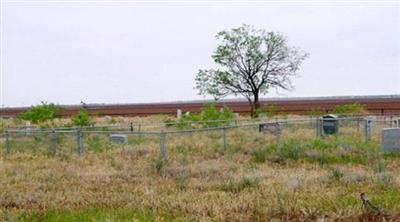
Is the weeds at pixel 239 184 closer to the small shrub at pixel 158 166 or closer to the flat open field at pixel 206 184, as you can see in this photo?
the flat open field at pixel 206 184

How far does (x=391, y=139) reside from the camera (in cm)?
1830

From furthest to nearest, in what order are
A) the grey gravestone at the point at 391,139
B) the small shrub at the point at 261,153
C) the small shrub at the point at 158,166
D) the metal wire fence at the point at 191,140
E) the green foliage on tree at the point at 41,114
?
1. the green foliage on tree at the point at 41,114
2. the metal wire fence at the point at 191,140
3. the grey gravestone at the point at 391,139
4. the small shrub at the point at 261,153
5. the small shrub at the point at 158,166

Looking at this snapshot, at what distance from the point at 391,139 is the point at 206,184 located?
27.2 ft

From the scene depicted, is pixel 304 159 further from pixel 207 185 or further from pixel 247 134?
pixel 247 134

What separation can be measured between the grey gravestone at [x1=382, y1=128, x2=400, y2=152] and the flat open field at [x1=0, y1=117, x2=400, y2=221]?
49 cm

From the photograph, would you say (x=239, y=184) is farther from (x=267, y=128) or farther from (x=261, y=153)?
(x=267, y=128)

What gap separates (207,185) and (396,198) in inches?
145

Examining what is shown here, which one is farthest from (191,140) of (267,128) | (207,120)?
(207,120)

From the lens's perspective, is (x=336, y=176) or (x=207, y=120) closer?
(x=336, y=176)

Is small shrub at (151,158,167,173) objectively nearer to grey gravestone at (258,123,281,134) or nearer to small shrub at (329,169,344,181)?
small shrub at (329,169,344,181)

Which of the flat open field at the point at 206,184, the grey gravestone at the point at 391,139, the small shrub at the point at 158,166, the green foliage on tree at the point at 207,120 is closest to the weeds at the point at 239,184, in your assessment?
the flat open field at the point at 206,184

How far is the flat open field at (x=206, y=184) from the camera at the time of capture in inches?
342

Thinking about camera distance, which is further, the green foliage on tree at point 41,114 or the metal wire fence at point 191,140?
the green foliage on tree at point 41,114

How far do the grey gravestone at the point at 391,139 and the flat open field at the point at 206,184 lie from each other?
487 millimetres
